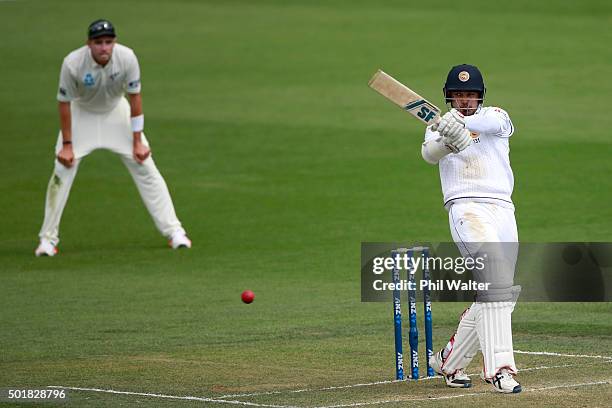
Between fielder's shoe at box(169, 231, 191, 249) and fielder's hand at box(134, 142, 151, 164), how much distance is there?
0.99 metres

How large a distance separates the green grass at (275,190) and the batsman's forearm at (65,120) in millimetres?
1308

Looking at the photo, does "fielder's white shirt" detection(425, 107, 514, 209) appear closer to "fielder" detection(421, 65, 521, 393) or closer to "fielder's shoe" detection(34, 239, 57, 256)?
"fielder" detection(421, 65, 521, 393)

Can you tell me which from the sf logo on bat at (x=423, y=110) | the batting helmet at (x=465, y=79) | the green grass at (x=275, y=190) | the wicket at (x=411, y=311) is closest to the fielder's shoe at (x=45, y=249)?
the green grass at (x=275, y=190)

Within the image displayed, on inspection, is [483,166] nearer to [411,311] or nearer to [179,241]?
[411,311]

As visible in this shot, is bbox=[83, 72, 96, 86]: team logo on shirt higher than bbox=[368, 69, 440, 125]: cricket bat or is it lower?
higher

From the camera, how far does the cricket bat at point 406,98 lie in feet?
29.3

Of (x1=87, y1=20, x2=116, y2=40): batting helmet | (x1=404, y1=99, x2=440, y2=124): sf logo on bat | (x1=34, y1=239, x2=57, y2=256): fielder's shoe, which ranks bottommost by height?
(x1=404, y1=99, x2=440, y2=124): sf logo on bat

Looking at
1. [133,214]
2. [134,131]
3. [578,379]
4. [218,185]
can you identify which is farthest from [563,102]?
[578,379]

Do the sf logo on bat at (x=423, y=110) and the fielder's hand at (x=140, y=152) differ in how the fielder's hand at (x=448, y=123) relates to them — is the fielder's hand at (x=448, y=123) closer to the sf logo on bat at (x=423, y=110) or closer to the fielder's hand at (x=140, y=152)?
the sf logo on bat at (x=423, y=110)

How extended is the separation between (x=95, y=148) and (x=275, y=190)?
430cm

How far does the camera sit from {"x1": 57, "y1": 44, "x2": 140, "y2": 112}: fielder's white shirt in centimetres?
1489

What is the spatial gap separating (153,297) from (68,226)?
473cm

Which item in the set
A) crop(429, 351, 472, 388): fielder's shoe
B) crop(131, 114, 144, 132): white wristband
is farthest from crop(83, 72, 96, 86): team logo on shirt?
crop(429, 351, 472, 388): fielder's shoe

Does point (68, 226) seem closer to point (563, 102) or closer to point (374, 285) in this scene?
point (374, 285)
